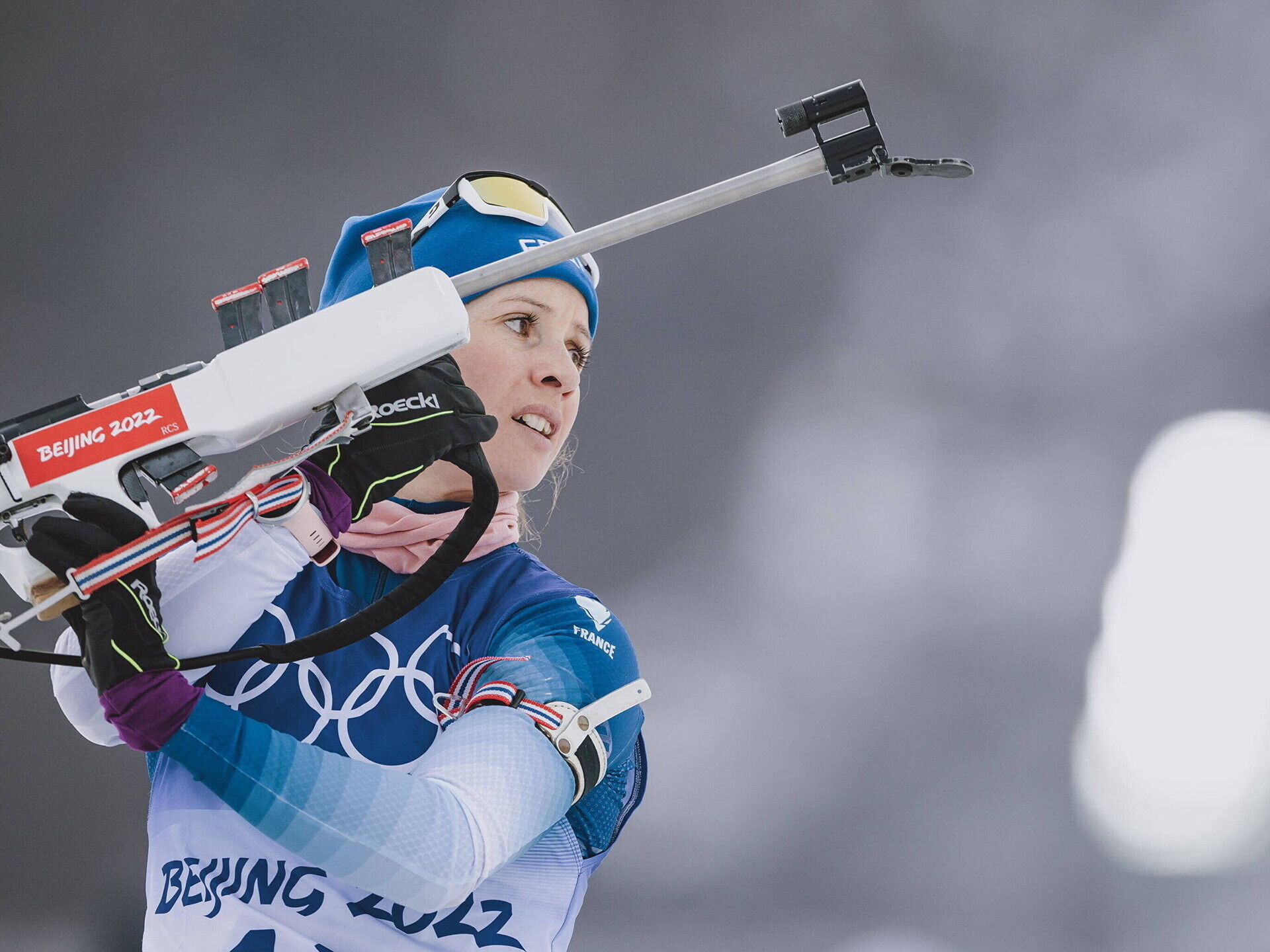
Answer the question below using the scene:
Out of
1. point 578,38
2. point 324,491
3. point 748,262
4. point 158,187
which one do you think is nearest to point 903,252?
point 748,262

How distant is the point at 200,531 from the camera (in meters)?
1.00

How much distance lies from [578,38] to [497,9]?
23 centimetres

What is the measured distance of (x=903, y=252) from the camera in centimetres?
311

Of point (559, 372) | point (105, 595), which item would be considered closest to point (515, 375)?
point (559, 372)

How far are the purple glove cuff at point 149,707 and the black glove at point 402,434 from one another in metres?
0.22

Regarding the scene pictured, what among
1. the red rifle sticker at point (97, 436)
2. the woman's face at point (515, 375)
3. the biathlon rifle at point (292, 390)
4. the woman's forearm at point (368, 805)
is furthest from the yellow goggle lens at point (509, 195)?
the woman's forearm at point (368, 805)

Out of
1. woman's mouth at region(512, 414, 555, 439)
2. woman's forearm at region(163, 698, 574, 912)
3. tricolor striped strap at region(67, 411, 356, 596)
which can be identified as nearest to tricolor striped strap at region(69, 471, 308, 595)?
tricolor striped strap at region(67, 411, 356, 596)

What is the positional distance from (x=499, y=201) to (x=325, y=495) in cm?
55

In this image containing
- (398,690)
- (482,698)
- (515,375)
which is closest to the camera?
(482,698)

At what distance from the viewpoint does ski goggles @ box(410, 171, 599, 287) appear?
1.46 metres

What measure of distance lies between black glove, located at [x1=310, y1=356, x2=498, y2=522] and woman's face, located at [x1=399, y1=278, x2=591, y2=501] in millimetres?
285

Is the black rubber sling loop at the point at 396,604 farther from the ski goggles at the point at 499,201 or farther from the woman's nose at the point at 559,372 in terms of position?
the ski goggles at the point at 499,201

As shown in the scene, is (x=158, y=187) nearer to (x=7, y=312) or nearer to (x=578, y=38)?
(x=7, y=312)

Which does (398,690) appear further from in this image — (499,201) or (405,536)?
(499,201)
